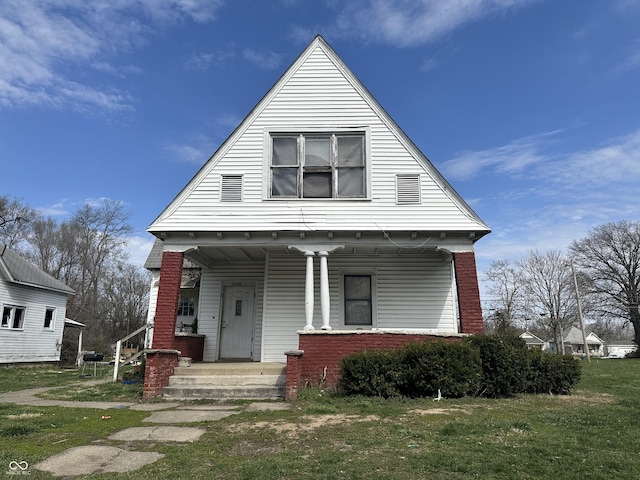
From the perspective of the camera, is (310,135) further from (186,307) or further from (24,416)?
(186,307)

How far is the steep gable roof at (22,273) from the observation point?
858 inches

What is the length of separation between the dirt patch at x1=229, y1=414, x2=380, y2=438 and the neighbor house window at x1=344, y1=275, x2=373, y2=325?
5.78m

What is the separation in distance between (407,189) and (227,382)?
22.1ft

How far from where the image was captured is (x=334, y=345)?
10.5 meters

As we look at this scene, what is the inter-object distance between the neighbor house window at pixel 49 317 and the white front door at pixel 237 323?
653 inches

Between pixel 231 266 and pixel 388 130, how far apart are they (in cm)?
645

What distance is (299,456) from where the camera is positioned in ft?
16.5

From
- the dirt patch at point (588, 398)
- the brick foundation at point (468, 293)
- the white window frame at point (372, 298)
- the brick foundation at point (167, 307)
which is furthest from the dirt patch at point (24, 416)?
the dirt patch at point (588, 398)

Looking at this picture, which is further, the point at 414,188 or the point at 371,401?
the point at 414,188

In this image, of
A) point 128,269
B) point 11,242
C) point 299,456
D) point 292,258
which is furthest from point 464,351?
point 128,269

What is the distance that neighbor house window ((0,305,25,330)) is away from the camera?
21923 millimetres

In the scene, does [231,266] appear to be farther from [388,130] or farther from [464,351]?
[464,351]

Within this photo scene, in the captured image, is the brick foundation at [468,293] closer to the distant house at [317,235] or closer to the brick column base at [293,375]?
the distant house at [317,235]

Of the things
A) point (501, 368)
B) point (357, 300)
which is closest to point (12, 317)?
point (357, 300)
